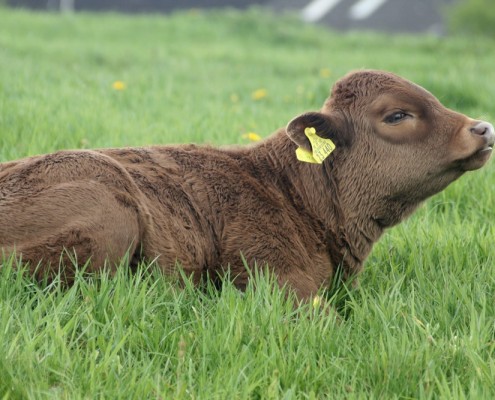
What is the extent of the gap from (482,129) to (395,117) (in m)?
0.44

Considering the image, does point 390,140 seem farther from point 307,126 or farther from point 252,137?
point 252,137

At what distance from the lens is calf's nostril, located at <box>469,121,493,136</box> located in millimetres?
3973

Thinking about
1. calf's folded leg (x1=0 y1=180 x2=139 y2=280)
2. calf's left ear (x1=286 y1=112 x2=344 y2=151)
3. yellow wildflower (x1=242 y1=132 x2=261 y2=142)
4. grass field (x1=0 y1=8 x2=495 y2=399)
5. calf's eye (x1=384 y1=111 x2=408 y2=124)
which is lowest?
grass field (x1=0 y1=8 x2=495 y2=399)

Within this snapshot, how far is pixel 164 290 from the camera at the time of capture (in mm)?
3574

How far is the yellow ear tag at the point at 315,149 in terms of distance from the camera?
4.11 meters

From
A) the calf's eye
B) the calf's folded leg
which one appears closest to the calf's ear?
the calf's eye

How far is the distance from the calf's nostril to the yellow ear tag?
689mm

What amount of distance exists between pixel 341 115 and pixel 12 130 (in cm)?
295

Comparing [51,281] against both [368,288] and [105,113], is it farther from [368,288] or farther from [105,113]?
[105,113]

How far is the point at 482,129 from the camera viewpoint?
3.99 meters

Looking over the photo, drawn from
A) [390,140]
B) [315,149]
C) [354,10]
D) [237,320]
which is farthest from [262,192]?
[354,10]

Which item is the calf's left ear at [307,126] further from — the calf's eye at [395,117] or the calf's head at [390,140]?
the calf's eye at [395,117]

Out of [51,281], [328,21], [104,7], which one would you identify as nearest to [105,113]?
[51,281]

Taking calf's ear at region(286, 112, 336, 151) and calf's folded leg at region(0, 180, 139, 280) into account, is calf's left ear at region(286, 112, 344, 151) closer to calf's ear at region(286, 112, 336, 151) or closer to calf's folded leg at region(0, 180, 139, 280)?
calf's ear at region(286, 112, 336, 151)
